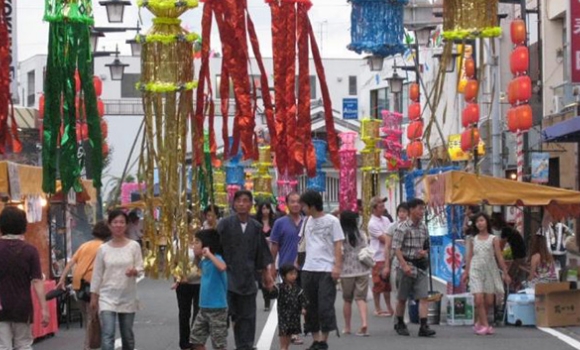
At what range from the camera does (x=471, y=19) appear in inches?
515

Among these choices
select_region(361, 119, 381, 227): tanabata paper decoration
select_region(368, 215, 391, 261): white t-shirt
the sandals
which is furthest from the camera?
select_region(361, 119, 381, 227): tanabata paper decoration

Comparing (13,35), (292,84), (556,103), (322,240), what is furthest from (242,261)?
(556,103)

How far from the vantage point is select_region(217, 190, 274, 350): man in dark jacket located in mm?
13562

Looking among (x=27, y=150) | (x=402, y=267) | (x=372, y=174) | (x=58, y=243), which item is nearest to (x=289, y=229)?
(x=402, y=267)

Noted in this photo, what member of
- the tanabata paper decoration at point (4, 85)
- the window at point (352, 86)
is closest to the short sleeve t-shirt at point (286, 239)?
the tanabata paper decoration at point (4, 85)

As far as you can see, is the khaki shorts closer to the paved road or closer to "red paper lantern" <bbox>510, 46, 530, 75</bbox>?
the paved road

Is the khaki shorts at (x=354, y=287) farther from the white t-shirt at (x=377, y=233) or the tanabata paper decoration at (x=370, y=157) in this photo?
the tanabata paper decoration at (x=370, y=157)

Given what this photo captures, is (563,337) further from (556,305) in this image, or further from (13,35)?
(13,35)

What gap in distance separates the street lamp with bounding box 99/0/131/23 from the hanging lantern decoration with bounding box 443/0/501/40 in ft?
35.1

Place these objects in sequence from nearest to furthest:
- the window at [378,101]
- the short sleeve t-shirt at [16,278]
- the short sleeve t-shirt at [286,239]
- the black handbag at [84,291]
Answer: the short sleeve t-shirt at [16,278]
the black handbag at [84,291]
the short sleeve t-shirt at [286,239]
the window at [378,101]

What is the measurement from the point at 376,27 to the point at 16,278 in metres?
4.11

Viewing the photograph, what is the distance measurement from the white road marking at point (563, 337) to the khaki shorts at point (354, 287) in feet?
7.97

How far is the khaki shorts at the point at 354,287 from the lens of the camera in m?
17.4

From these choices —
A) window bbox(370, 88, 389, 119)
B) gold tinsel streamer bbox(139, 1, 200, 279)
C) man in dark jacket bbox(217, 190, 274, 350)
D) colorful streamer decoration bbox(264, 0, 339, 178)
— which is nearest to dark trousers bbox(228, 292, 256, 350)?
man in dark jacket bbox(217, 190, 274, 350)
